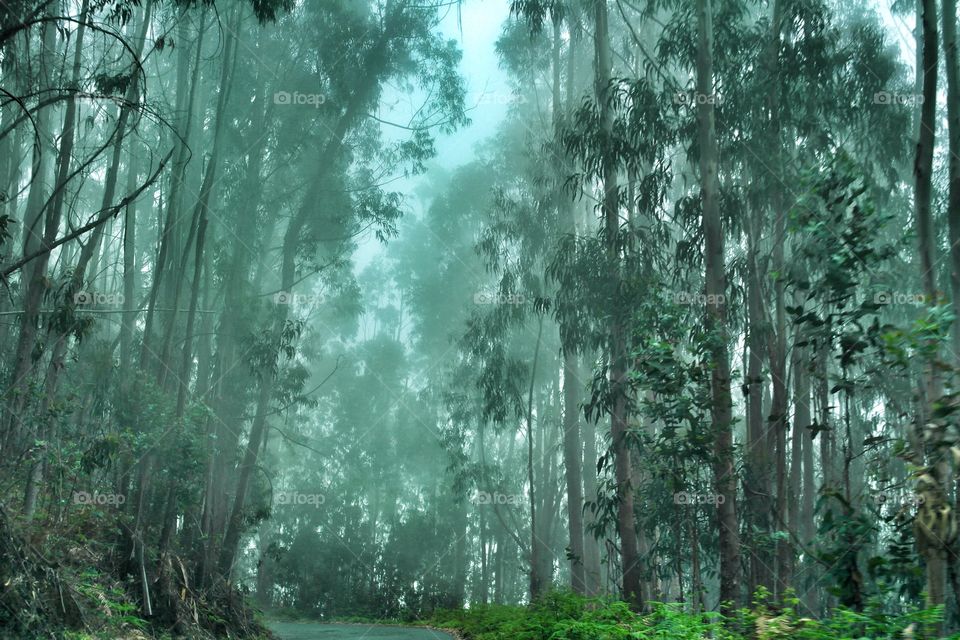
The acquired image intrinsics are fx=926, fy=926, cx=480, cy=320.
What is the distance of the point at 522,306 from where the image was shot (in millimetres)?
17078

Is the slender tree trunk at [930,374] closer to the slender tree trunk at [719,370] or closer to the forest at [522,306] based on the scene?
the forest at [522,306]

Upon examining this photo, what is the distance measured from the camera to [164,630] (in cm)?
883

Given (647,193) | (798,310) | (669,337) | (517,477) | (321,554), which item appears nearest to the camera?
(798,310)

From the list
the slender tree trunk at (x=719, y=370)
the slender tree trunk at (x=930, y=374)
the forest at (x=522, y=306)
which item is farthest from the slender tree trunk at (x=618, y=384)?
the slender tree trunk at (x=930, y=374)

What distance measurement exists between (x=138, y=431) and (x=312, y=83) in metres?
9.70

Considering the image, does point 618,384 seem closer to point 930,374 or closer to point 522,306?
point 930,374

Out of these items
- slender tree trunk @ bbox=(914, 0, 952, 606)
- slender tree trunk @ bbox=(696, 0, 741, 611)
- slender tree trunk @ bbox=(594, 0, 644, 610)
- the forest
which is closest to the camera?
slender tree trunk @ bbox=(914, 0, 952, 606)

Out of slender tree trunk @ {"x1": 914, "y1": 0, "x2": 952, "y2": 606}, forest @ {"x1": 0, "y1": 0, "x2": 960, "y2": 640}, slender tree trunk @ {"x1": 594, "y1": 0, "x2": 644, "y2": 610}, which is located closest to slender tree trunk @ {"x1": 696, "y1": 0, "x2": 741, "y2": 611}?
forest @ {"x1": 0, "y1": 0, "x2": 960, "y2": 640}

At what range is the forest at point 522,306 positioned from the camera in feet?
21.1

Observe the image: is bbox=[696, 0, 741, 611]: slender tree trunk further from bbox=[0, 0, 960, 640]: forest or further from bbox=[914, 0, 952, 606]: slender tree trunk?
bbox=[914, 0, 952, 606]: slender tree trunk

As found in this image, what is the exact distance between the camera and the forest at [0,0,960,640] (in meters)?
6.44

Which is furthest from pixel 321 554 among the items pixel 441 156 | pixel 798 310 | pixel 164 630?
pixel 798 310

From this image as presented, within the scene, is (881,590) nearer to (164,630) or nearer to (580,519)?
(164,630)

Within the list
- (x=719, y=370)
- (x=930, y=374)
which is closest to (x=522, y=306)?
(x=719, y=370)
